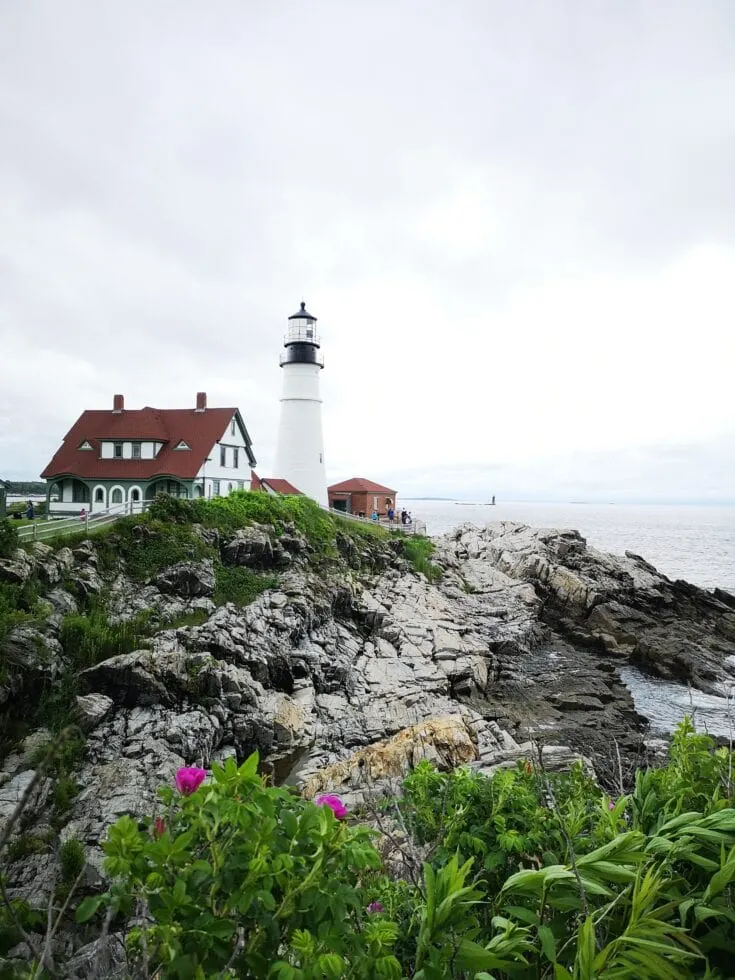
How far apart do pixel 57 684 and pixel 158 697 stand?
7.88 ft

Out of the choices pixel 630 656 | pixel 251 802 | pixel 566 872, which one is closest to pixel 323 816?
pixel 251 802

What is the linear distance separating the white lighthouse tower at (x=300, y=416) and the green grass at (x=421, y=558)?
6788 mm

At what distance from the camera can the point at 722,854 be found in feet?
8.12

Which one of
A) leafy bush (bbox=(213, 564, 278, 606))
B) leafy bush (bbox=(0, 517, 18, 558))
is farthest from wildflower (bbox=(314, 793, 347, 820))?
leafy bush (bbox=(213, 564, 278, 606))

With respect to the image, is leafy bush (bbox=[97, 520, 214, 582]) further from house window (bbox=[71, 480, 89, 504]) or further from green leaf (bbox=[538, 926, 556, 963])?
green leaf (bbox=[538, 926, 556, 963])

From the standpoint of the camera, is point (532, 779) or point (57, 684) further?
point (57, 684)

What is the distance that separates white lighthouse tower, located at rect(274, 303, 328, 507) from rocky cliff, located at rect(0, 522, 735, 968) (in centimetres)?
756

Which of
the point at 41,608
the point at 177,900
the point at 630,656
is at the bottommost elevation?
the point at 630,656

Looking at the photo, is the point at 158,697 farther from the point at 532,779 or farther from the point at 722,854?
the point at 722,854

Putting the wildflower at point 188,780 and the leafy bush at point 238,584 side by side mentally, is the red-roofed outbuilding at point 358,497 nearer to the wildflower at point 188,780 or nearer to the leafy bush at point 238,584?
the leafy bush at point 238,584

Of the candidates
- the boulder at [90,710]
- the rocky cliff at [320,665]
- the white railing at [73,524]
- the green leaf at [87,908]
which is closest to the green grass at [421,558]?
the rocky cliff at [320,665]

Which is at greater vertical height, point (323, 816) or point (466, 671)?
point (323, 816)

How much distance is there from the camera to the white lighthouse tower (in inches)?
1483

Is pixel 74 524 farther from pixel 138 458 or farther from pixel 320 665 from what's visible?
pixel 138 458
